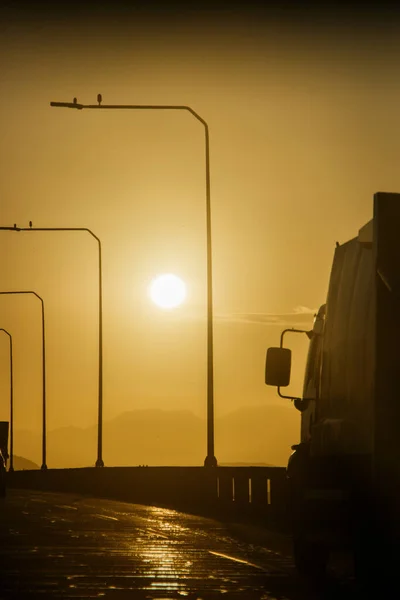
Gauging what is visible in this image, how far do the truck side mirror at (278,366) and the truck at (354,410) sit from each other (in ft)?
0.04

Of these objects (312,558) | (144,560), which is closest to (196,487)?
(144,560)

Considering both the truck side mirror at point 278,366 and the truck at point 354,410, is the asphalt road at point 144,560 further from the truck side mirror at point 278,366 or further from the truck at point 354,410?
the truck side mirror at point 278,366

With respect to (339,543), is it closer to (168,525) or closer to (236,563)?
(236,563)

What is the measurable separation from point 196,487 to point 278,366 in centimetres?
2080

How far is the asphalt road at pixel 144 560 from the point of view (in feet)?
49.5

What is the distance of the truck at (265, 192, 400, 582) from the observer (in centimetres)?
1209

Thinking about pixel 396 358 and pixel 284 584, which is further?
pixel 284 584

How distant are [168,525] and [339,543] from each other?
45.8 ft

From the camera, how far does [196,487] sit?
120 ft

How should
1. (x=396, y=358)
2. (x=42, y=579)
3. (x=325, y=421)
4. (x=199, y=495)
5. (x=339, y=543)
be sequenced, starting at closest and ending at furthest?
1. (x=396, y=358)
2. (x=339, y=543)
3. (x=325, y=421)
4. (x=42, y=579)
5. (x=199, y=495)

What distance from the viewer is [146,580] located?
1614 cm

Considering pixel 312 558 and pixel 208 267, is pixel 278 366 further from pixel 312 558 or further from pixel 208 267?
pixel 208 267

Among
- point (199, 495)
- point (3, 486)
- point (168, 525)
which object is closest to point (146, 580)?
point (168, 525)

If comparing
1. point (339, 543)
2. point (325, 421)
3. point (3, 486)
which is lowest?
point (3, 486)
